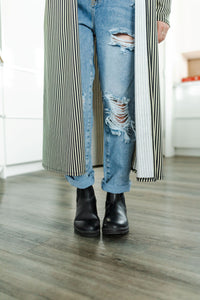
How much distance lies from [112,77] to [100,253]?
470 millimetres

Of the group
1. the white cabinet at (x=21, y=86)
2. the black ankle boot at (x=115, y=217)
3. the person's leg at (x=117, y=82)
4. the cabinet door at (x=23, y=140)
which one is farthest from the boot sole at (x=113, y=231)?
the cabinet door at (x=23, y=140)

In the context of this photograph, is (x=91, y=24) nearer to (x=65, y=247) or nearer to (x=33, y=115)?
(x=65, y=247)

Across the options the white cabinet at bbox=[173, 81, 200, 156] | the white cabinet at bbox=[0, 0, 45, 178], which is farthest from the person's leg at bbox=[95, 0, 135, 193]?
the white cabinet at bbox=[173, 81, 200, 156]

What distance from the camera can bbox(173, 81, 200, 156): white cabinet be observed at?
3092mm

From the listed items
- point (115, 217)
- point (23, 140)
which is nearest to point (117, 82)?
point (115, 217)

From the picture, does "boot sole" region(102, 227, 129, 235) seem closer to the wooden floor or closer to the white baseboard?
the wooden floor

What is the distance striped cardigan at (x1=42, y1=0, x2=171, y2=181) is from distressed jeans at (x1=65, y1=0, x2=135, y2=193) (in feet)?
0.14

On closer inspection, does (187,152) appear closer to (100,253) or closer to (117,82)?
(117,82)

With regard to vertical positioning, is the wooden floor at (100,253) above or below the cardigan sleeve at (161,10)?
below

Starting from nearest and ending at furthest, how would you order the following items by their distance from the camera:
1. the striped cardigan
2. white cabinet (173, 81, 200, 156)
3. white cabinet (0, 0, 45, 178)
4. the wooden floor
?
the wooden floor → the striped cardigan → white cabinet (0, 0, 45, 178) → white cabinet (173, 81, 200, 156)

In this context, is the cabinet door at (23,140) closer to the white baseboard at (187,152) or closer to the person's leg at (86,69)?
the person's leg at (86,69)

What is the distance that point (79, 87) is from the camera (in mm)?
811

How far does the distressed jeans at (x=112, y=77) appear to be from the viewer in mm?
818

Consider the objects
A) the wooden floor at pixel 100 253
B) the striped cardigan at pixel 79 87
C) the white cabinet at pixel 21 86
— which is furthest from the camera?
the white cabinet at pixel 21 86
